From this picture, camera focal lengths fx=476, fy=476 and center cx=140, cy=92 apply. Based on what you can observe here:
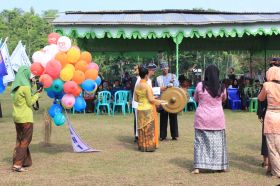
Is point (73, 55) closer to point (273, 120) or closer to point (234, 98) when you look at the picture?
point (273, 120)

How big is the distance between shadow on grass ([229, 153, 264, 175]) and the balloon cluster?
2.55m

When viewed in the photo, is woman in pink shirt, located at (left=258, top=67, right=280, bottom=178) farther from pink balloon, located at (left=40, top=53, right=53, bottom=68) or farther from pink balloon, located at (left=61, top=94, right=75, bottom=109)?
pink balloon, located at (left=40, top=53, right=53, bottom=68)

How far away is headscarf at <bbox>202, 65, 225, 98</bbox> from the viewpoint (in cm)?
634

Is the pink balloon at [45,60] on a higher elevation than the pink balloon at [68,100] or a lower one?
higher

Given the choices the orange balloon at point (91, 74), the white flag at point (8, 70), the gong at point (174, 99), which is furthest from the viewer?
the white flag at point (8, 70)

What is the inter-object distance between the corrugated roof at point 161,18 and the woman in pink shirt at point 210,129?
799cm

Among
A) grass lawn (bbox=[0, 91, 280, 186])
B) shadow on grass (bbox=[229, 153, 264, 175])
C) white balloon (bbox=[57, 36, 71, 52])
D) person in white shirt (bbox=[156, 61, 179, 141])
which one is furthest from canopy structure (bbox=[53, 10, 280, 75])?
shadow on grass (bbox=[229, 153, 264, 175])

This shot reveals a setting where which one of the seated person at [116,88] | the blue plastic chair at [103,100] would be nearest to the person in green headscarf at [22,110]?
the blue plastic chair at [103,100]

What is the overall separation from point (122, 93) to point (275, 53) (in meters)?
11.0

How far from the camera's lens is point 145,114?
8125mm

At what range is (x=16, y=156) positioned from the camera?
6.87 m

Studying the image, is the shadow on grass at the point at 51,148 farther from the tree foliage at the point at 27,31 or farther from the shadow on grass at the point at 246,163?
the tree foliage at the point at 27,31

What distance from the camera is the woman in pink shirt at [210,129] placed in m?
6.45

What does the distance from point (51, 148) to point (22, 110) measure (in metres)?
2.07
